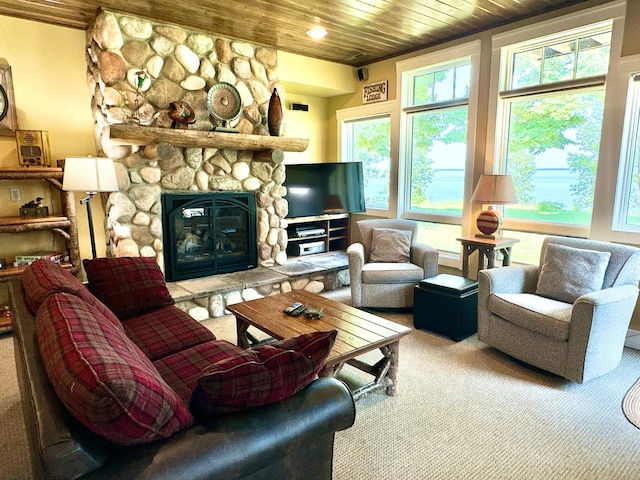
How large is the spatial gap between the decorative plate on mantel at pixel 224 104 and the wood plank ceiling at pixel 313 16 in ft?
1.76

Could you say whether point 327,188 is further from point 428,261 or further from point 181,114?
point 181,114

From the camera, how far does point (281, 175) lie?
4.61m

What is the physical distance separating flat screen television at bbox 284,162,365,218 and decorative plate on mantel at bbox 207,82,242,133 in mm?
1127

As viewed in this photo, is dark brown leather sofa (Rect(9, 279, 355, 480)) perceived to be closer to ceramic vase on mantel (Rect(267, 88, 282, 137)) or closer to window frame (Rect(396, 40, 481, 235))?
ceramic vase on mantel (Rect(267, 88, 282, 137))

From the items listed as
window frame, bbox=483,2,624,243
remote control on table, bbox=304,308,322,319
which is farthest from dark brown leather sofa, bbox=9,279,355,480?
window frame, bbox=483,2,624,243

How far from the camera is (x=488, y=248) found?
3.62 m

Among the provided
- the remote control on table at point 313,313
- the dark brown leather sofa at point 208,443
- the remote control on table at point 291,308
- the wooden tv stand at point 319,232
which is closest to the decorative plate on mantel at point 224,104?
the wooden tv stand at point 319,232

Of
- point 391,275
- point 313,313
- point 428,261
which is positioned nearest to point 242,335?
point 313,313

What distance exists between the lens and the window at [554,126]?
336 cm

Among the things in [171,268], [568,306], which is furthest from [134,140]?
[568,306]

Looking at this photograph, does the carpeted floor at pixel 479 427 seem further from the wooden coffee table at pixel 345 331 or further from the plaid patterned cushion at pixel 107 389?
the plaid patterned cushion at pixel 107 389

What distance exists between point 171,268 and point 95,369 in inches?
123

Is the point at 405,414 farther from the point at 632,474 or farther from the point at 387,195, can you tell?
the point at 387,195

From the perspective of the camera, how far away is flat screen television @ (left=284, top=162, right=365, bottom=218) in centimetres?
499
